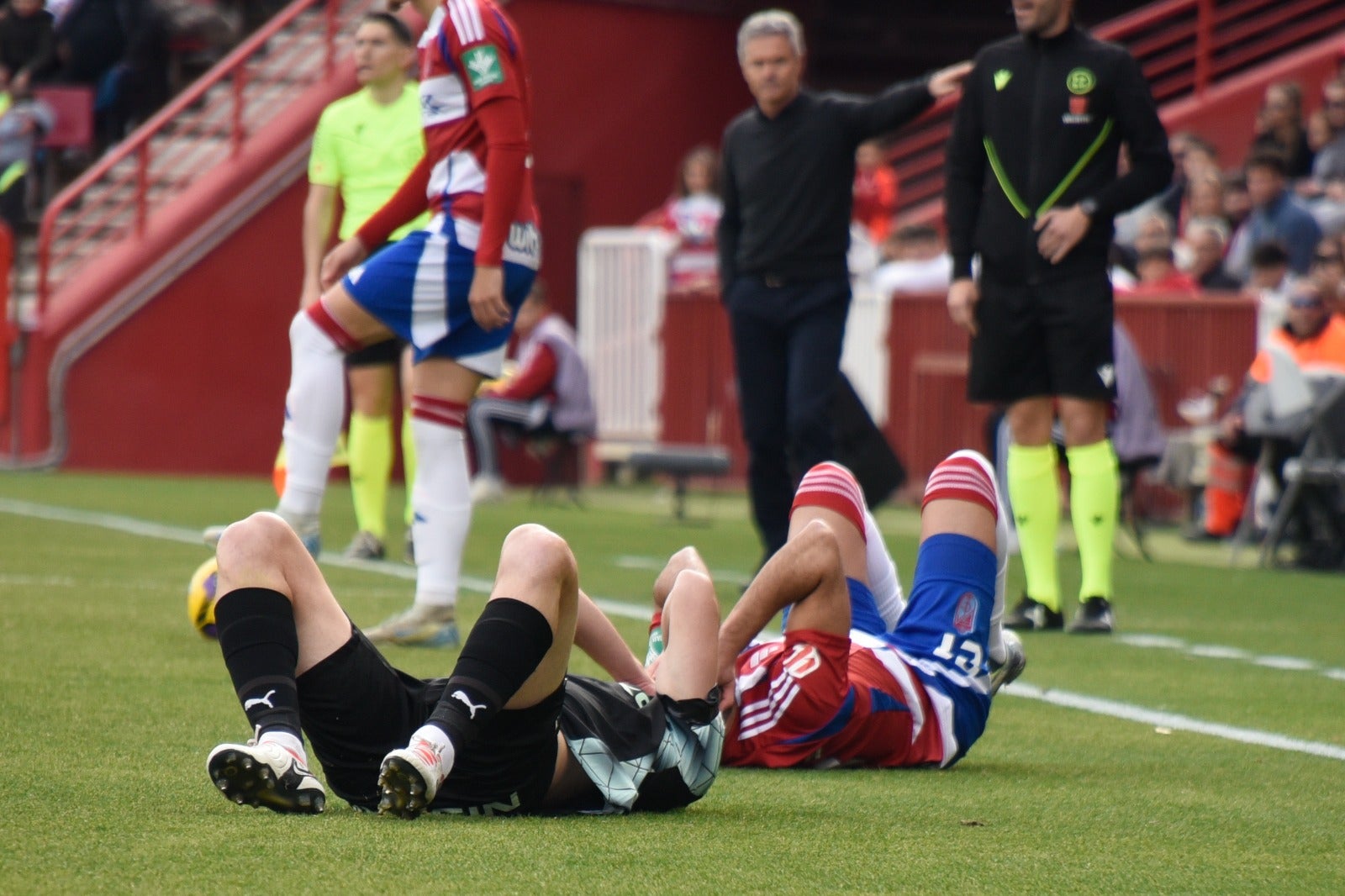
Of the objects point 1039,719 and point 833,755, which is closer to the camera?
point 833,755

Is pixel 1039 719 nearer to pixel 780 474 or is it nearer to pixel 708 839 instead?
pixel 708 839

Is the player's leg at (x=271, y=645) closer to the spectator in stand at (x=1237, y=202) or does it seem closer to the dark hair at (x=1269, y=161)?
the dark hair at (x=1269, y=161)

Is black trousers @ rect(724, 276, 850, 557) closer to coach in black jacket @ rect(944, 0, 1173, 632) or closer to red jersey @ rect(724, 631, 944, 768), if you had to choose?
coach in black jacket @ rect(944, 0, 1173, 632)

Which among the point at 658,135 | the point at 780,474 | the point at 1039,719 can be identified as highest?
the point at 658,135

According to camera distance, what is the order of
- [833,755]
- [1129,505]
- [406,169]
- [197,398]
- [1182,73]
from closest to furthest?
[833,755], [406,169], [1129,505], [197,398], [1182,73]

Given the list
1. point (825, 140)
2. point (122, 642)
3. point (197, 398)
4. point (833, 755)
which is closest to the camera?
point (833, 755)

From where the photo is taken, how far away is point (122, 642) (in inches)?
252

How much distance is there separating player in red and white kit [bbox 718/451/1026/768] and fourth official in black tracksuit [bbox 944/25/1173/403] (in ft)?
8.01

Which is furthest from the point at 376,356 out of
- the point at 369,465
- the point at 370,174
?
the point at 370,174

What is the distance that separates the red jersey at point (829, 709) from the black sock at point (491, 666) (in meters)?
0.94

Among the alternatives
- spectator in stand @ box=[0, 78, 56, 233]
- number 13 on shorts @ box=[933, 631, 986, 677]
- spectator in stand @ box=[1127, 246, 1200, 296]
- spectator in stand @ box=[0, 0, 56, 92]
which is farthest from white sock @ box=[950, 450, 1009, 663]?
spectator in stand @ box=[0, 0, 56, 92]

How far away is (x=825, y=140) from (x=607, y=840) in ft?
16.2

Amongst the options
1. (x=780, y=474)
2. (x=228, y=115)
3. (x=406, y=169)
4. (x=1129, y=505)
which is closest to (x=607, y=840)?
(x=780, y=474)

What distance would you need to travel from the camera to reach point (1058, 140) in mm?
7422
